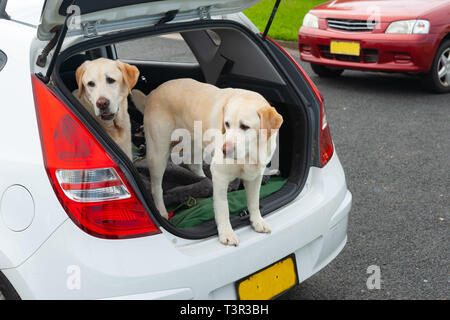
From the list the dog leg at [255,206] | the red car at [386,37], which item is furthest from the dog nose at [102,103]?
the red car at [386,37]

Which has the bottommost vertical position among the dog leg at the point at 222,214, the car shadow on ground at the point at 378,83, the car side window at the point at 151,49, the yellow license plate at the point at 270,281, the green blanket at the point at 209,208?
the car shadow on ground at the point at 378,83

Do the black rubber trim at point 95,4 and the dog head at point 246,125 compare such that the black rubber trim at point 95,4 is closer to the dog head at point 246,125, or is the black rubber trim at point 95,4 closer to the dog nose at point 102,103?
the dog nose at point 102,103

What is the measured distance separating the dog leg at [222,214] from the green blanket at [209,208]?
208mm

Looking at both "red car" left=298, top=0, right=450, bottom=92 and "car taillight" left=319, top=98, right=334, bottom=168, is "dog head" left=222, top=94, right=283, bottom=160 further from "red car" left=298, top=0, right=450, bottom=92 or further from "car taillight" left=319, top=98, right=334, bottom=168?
"red car" left=298, top=0, right=450, bottom=92

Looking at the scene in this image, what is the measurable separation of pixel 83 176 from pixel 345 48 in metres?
5.75

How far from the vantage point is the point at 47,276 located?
198 cm

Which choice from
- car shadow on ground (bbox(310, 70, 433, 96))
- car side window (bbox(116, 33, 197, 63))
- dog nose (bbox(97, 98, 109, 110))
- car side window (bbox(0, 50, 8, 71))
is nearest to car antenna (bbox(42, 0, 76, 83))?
car side window (bbox(0, 50, 8, 71))

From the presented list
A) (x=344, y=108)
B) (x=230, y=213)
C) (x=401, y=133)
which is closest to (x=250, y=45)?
(x=230, y=213)

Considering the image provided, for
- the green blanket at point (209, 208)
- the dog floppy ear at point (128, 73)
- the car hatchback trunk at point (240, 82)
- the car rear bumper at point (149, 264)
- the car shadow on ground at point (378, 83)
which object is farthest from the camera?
the car shadow on ground at point (378, 83)

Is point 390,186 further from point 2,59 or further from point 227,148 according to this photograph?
point 2,59

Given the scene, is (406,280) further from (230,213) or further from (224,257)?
(224,257)

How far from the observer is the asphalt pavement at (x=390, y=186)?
3.19 m

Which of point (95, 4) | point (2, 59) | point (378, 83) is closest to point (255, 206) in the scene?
point (95, 4)
